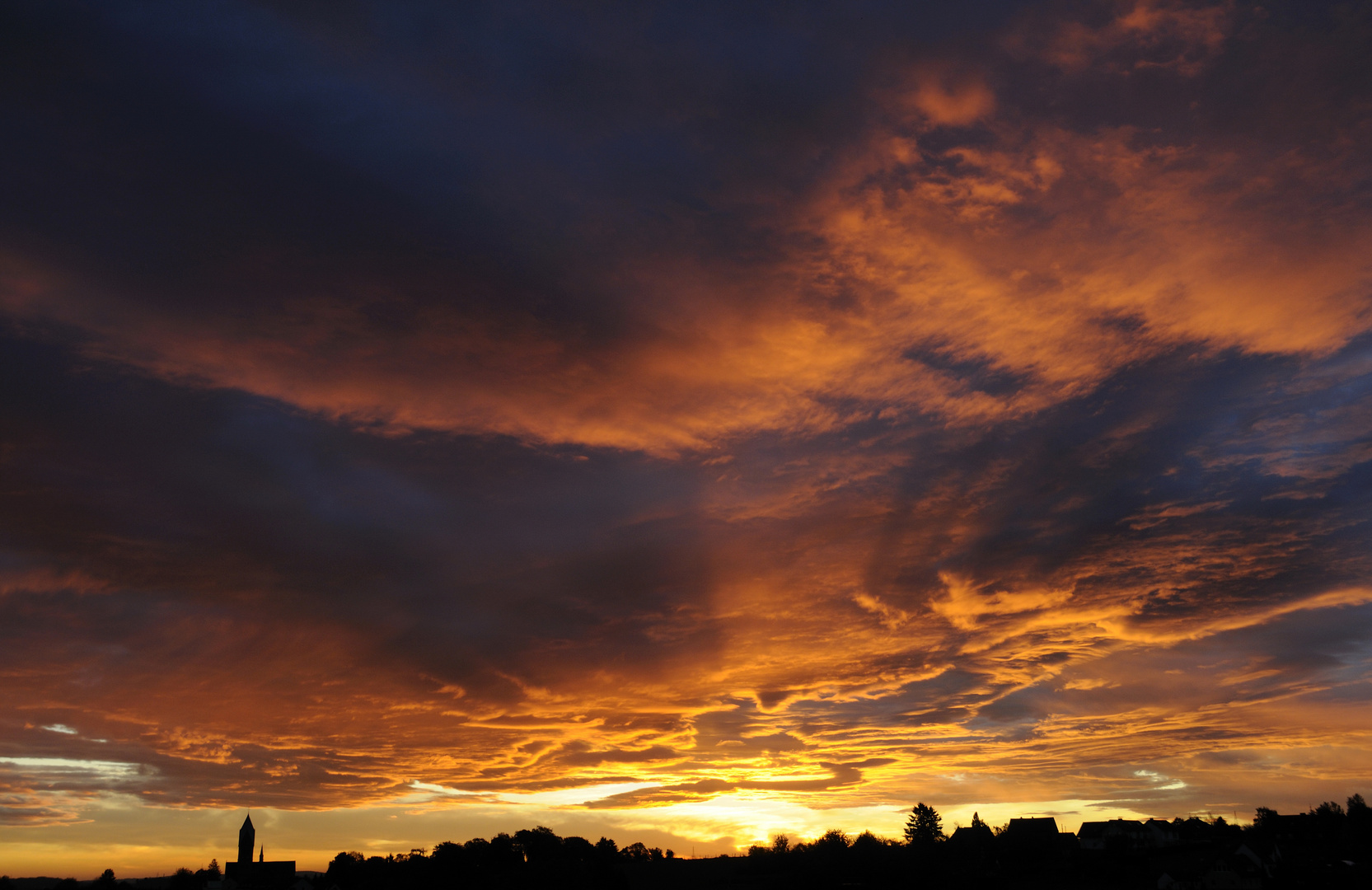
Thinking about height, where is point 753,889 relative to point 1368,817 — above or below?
below

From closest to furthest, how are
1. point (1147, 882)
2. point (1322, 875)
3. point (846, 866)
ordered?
point (1322, 875), point (1147, 882), point (846, 866)

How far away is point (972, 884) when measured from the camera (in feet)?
559

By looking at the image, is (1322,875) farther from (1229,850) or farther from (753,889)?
(753,889)

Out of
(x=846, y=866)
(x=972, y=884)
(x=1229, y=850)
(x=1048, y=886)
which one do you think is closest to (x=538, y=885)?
(x=846, y=866)

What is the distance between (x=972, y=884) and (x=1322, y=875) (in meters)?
60.0

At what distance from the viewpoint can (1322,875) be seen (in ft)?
489

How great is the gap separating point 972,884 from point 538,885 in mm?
94334

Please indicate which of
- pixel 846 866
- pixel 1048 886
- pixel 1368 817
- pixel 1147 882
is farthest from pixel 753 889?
pixel 1368 817

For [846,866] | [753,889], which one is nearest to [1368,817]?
[846,866]

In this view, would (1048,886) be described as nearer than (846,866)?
Yes

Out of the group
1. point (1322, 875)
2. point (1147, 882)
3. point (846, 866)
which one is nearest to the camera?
point (1322, 875)

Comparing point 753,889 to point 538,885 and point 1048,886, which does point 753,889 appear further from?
point 1048,886

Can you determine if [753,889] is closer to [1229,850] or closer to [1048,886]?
[1048,886]

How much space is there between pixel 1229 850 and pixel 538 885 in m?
146
